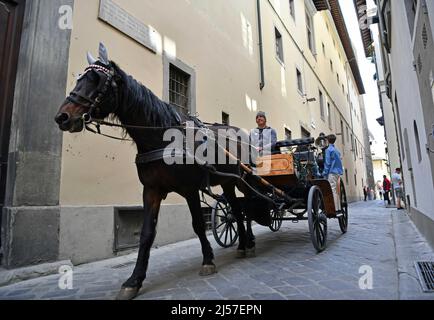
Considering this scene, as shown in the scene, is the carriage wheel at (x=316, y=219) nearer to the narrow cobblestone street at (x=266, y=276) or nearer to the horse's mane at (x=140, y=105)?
the narrow cobblestone street at (x=266, y=276)

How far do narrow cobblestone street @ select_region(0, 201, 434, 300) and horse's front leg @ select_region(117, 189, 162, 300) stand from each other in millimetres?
129

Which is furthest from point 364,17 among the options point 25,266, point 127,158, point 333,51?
point 25,266

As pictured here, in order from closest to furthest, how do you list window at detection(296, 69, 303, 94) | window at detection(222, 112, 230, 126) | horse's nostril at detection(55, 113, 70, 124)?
1. horse's nostril at detection(55, 113, 70, 124)
2. window at detection(222, 112, 230, 126)
3. window at detection(296, 69, 303, 94)

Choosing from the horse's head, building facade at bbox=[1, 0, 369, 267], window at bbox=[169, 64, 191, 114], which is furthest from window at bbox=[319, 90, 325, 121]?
the horse's head

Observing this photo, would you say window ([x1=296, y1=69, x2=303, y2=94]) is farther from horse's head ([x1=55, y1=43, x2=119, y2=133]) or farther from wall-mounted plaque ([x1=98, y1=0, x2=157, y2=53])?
horse's head ([x1=55, y1=43, x2=119, y2=133])

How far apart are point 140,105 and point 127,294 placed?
1.72 m

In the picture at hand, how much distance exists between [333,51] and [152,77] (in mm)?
24047

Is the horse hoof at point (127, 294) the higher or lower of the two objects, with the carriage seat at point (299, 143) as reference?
lower

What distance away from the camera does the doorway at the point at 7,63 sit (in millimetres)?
4062

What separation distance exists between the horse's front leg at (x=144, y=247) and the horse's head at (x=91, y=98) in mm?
905

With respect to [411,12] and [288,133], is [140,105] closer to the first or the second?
[411,12]

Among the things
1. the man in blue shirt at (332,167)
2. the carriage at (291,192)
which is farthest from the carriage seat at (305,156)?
the man in blue shirt at (332,167)

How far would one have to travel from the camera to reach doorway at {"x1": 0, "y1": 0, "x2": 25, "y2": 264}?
13.3ft

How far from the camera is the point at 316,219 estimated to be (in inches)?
179
